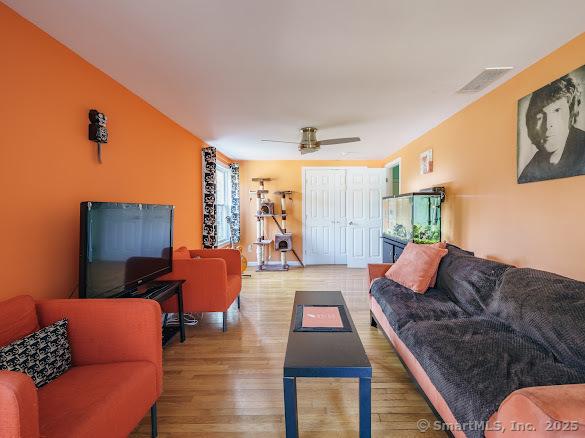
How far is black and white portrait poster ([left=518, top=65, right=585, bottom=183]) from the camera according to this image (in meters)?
1.87

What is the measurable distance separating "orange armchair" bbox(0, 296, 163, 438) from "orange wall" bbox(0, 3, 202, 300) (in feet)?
1.06

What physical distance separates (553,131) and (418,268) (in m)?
1.42

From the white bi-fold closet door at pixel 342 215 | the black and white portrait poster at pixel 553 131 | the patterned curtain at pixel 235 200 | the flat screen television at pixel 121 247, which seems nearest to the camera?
the flat screen television at pixel 121 247

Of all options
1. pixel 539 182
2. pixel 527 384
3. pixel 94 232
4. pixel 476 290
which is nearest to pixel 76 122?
pixel 94 232

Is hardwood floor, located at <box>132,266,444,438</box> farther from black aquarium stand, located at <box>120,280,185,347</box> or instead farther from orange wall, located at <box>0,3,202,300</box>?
orange wall, located at <box>0,3,202,300</box>

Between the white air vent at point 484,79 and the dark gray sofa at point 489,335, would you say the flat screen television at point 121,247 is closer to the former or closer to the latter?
the dark gray sofa at point 489,335

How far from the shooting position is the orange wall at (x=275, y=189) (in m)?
6.09

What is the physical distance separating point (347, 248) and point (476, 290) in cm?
401

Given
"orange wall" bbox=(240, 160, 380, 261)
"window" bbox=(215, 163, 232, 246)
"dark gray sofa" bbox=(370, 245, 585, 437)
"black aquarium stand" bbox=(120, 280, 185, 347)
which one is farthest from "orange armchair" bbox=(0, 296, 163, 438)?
"orange wall" bbox=(240, 160, 380, 261)

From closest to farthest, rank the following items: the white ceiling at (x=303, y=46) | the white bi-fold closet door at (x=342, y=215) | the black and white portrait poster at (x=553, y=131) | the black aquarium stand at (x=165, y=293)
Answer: the white ceiling at (x=303, y=46)
the black and white portrait poster at (x=553, y=131)
the black aquarium stand at (x=165, y=293)
the white bi-fold closet door at (x=342, y=215)

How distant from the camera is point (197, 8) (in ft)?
5.01

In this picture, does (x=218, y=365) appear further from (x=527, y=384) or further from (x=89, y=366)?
(x=527, y=384)

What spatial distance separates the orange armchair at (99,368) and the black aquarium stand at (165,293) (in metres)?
0.60

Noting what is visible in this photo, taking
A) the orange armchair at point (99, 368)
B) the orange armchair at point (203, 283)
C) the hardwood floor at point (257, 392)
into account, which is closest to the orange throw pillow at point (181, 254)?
the orange armchair at point (203, 283)
